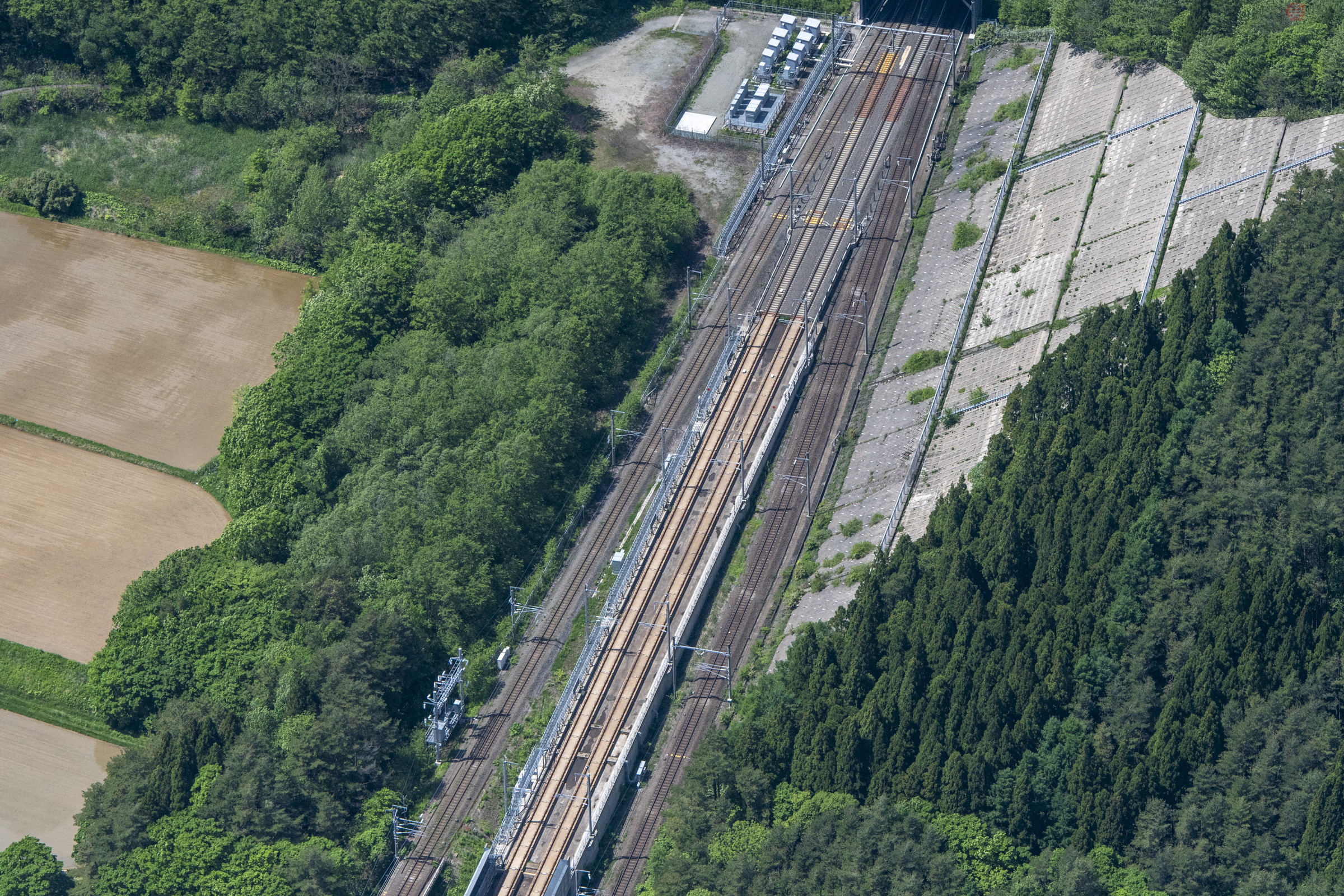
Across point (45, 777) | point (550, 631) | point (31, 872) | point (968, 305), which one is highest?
point (968, 305)

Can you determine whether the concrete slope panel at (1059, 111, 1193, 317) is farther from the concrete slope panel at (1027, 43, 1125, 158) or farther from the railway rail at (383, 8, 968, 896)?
the railway rail at (383, 8, 968, 896)

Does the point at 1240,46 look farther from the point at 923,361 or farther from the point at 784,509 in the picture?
the point at 784,509

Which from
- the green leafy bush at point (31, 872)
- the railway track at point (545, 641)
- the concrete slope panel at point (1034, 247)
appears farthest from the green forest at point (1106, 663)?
the green leafy bush at point (31, 872)

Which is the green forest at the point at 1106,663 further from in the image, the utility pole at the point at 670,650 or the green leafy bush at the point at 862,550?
the green leafy bush at the point at 862,550

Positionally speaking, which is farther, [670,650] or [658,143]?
[658,143]

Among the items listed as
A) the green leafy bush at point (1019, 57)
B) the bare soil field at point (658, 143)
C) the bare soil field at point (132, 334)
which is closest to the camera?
the bare soil field at point (132, 334)

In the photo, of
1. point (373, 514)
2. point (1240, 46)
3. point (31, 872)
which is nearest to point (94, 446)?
point (373, 514)

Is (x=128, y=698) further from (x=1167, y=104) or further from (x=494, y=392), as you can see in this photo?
(x=1167, y=104)

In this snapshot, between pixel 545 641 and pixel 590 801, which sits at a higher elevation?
pixel 545 641
